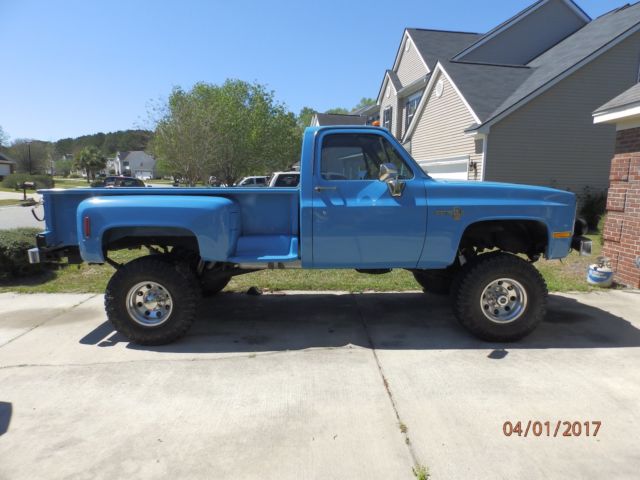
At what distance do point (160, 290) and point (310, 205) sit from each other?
1.72 m

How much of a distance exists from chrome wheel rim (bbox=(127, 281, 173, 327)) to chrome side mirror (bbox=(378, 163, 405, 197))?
237 centimetres

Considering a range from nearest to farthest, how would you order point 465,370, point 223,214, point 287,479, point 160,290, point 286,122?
point 287,479 < point 465,370 < point 223,214 < point 160,290 < point 286,122

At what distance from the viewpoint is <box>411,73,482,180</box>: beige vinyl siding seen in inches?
575

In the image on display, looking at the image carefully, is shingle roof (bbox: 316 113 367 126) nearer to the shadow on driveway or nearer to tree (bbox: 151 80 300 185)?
tree (bbox: 151 80 300 185)

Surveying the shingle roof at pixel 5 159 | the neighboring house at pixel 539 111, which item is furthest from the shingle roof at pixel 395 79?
the shingle roof at pixel 5 159

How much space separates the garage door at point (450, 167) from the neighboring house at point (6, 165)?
70.5 m

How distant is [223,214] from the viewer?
4145mm

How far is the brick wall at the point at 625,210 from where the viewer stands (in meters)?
6.43

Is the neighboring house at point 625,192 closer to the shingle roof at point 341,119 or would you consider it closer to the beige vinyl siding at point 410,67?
the beige vinyl siding at point 410,67

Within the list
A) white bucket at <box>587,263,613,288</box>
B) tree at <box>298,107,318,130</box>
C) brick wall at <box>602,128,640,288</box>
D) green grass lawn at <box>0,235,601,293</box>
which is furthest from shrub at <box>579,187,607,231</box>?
tree at <box>298,107,318,130</box>

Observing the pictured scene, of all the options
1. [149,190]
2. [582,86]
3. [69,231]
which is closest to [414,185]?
[149,190]

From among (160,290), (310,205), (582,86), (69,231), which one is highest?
(582,86)

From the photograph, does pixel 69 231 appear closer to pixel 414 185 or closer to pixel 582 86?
pixel 414 185

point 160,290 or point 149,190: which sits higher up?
point 149,190
